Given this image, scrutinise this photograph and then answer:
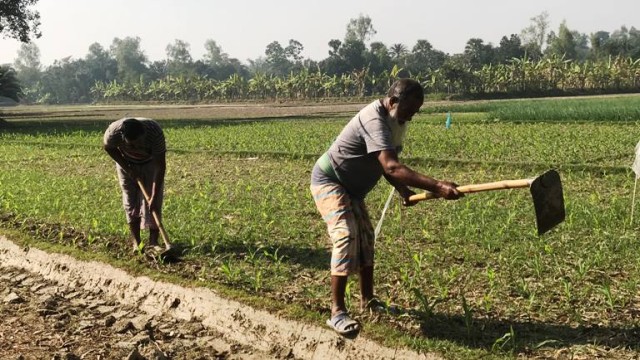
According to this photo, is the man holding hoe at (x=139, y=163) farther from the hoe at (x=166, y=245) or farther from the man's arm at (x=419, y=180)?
the man's arm at (x=419, y=180)

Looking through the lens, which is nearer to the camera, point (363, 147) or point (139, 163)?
point (363, 147)

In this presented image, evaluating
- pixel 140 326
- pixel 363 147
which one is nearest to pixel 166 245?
pixel 140 326

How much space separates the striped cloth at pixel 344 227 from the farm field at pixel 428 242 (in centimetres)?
44

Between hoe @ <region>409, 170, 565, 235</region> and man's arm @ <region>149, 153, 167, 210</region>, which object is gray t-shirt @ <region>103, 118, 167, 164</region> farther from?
hoe @ <region>409, 170, 565, 235</region>

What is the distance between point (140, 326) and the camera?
4.80 meters

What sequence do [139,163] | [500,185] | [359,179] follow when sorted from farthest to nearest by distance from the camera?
[139,163] → [359,179] → [500,185]

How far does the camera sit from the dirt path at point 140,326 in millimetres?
4180

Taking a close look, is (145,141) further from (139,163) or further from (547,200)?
(547,200)

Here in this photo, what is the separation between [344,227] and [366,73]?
56633 mm

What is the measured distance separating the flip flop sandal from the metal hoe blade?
1247mm

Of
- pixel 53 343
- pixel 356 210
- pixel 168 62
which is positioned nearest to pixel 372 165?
pixel 356 210

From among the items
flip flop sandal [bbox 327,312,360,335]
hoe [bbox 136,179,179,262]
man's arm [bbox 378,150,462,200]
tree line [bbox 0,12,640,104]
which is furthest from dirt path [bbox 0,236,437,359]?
tree line [bbox 0,12,640,104]

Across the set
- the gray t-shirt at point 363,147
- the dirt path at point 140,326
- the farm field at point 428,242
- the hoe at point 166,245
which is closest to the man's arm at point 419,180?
the gray t-shirt at point 363,147

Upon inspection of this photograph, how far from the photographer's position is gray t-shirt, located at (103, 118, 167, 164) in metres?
5.67
